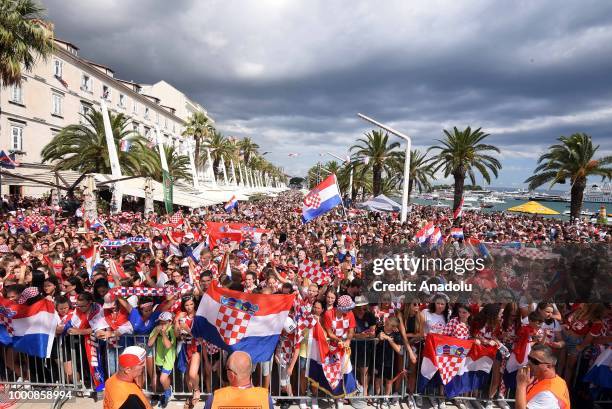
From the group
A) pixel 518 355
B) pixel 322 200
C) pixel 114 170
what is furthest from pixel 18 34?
pixel 518 355

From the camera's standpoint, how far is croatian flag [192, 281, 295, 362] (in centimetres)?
464

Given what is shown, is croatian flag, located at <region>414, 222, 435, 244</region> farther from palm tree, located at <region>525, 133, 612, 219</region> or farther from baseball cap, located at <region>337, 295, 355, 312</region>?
palm tree, located at <region>525, 133, 612, 219</region>

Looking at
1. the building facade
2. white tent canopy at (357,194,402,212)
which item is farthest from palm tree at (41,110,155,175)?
white tent canopy at (357,194,402,212)

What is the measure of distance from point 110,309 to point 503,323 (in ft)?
19.0

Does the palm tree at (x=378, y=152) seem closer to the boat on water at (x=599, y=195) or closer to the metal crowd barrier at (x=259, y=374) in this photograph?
the metal crowd barrier at (x=259, y=374)

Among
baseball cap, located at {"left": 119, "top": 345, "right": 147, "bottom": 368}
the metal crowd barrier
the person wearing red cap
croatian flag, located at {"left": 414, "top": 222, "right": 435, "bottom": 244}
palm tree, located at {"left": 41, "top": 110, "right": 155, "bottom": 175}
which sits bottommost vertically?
the metal crowd barrier

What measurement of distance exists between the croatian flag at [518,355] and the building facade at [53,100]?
26963 millimetres

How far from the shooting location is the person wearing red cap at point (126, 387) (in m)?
2.97

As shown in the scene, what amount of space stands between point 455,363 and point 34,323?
592 centimetres

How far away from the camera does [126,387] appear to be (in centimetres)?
307

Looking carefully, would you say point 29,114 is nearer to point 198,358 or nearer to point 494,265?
point 198,358

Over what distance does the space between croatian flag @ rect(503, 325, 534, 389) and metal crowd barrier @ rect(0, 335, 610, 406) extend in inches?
14.4

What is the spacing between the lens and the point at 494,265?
15.9 feet

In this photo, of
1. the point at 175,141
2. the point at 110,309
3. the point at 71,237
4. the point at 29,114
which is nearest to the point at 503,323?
the point at 110,309
